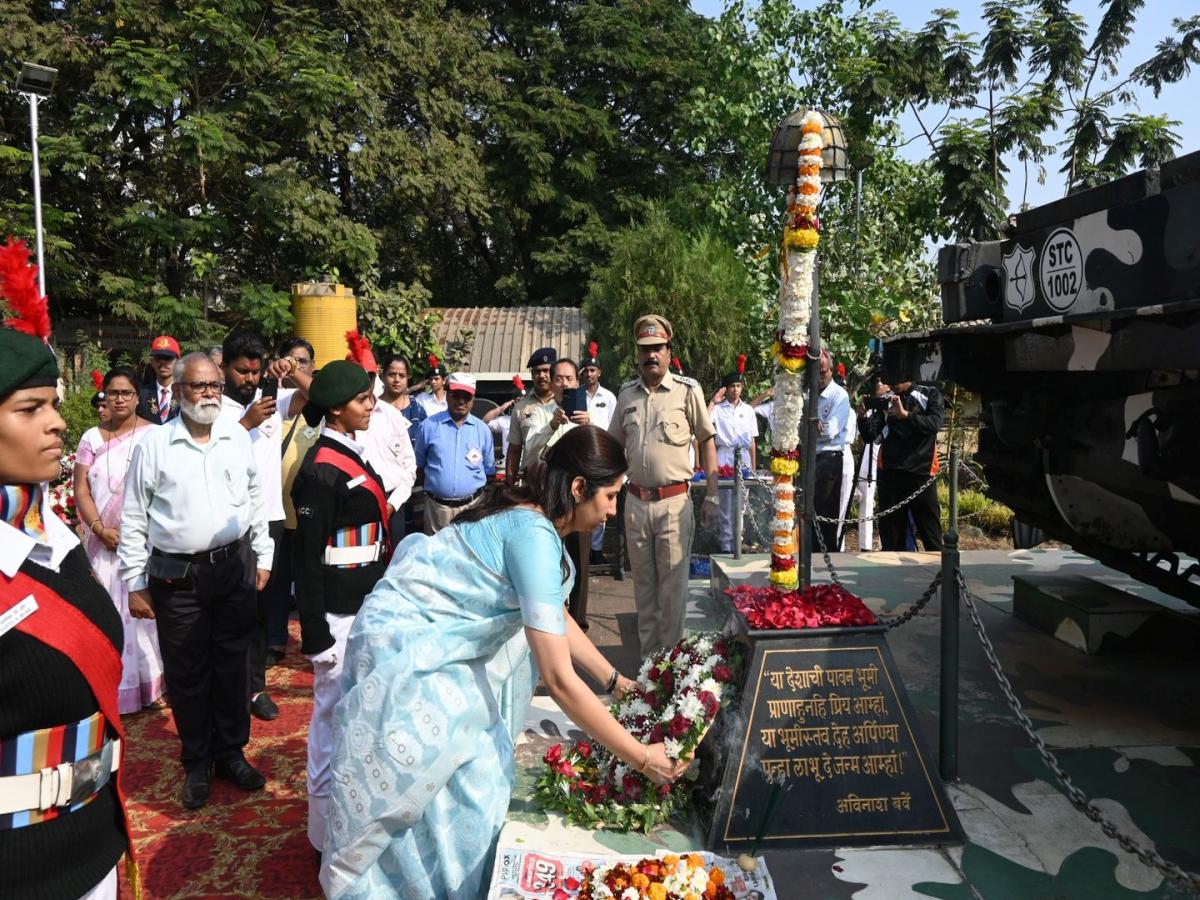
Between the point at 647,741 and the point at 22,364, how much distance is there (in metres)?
2.08

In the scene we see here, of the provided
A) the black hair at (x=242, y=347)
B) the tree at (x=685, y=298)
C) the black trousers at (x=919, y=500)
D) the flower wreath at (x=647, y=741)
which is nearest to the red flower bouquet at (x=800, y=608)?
the flower wreath at (x=647, y=741)

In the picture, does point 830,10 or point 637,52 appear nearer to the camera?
point 830,10

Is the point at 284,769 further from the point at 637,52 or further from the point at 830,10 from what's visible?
the point at 637,52

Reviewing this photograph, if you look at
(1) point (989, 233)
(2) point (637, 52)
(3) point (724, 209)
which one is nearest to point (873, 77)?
(3) point (724, 209)

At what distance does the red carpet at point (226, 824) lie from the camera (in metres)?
3.51

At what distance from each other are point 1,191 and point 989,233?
1879 centimetres

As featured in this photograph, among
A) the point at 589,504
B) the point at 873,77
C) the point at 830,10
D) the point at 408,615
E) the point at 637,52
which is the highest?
the point at 637,52

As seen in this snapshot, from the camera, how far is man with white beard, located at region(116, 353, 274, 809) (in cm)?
409

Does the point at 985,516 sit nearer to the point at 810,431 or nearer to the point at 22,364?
the point at 810,431

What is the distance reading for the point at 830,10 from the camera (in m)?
17.0

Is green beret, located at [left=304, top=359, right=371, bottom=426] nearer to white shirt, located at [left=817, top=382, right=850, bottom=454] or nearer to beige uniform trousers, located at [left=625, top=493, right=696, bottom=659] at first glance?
beige uniform trousers, located at [left=625, top=493, right=696, bottom=659]

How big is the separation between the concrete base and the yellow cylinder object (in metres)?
12.0

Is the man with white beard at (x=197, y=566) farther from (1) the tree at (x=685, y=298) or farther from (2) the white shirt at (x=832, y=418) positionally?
(1) the tree at (x=685, y=298)

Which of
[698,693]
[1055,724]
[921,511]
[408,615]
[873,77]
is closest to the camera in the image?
[408,615]
